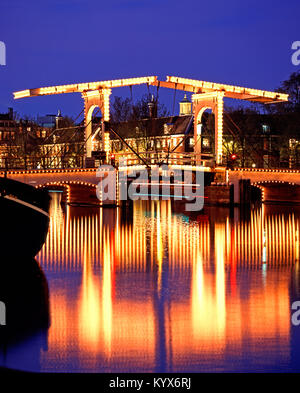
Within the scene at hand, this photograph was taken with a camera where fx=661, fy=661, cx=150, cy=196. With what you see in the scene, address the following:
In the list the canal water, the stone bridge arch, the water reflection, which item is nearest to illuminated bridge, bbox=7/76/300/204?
the stone bridge arch

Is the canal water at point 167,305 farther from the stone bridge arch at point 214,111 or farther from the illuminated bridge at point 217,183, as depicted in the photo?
the stone bridge arch at point 214,111

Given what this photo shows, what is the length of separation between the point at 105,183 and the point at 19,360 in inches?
997

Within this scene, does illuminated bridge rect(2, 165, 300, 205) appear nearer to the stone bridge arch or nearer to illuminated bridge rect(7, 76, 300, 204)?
illuminated bridge rect(7, 76, 300, 204)

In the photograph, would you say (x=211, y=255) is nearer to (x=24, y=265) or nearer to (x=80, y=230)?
(x=24, y=265)

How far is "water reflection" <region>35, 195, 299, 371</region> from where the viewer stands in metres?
6.49

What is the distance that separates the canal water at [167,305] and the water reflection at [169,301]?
1 cm

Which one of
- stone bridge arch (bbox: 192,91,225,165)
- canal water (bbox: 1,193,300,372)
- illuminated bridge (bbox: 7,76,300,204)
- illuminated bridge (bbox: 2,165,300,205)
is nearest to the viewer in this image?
canal water (bbox: 1,193,300,372)

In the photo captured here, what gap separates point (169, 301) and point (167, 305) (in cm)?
28

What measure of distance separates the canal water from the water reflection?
0.01 metres

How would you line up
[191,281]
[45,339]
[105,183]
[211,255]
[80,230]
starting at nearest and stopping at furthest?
[45,339]
[191,281]
[211,255]
[80,230]
[105,183]

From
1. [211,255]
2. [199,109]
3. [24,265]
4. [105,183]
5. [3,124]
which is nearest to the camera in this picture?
[24,265]
